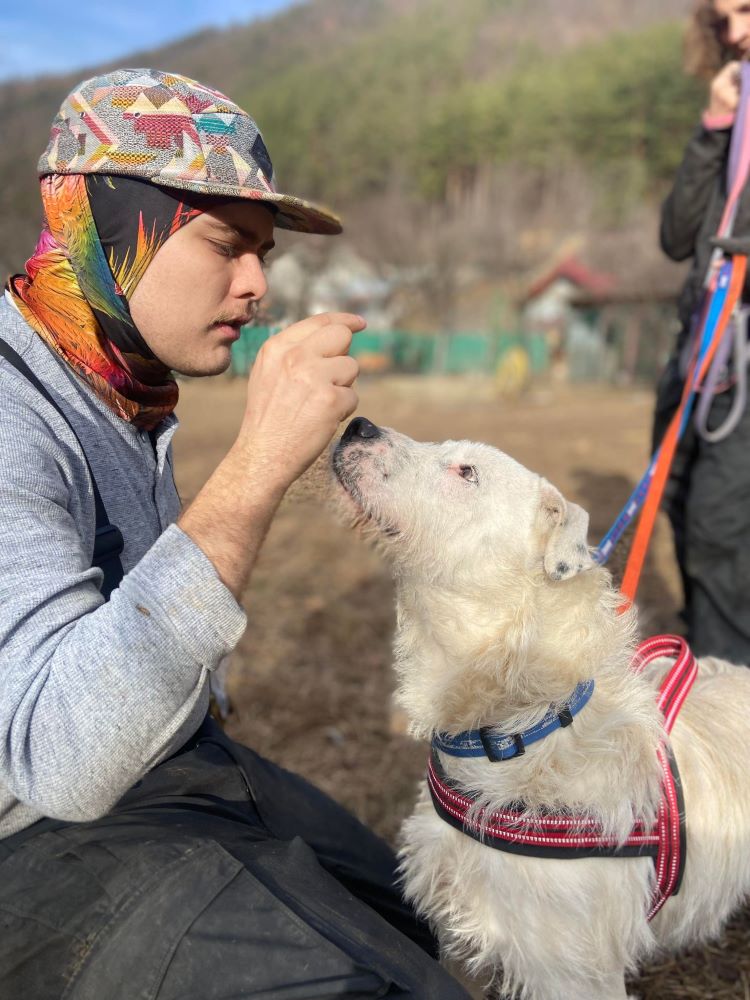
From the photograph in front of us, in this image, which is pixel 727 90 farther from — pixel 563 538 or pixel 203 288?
pixel 203 288

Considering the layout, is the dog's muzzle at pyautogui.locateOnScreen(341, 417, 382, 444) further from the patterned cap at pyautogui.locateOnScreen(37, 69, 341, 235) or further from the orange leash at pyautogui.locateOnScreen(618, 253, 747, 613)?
the orange leash at pyautogui.locateOnScreen(618, 253, 747, 613)

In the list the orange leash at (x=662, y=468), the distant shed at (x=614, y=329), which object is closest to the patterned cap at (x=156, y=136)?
the orange leash at (x=662, y=468)

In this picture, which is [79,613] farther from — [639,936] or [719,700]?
[719,700]

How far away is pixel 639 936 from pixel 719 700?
0.84 m

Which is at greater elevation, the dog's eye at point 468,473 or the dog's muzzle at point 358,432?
the dog's muzzle at point 358,432

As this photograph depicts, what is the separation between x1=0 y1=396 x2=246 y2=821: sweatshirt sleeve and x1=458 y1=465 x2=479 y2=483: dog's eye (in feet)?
3.90

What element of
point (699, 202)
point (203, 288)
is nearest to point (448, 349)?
point (699, 202)

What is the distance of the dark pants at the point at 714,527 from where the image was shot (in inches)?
138

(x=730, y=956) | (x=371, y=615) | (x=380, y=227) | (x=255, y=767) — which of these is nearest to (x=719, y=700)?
(x=730, y=956)

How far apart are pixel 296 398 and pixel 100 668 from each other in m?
0.66

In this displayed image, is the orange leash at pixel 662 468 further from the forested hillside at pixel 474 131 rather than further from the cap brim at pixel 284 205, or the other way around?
the forested hillside at pixel 474 131

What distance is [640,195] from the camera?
61.7 metres

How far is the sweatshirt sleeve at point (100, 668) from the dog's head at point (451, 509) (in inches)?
39.1

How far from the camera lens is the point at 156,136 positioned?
1.96m
